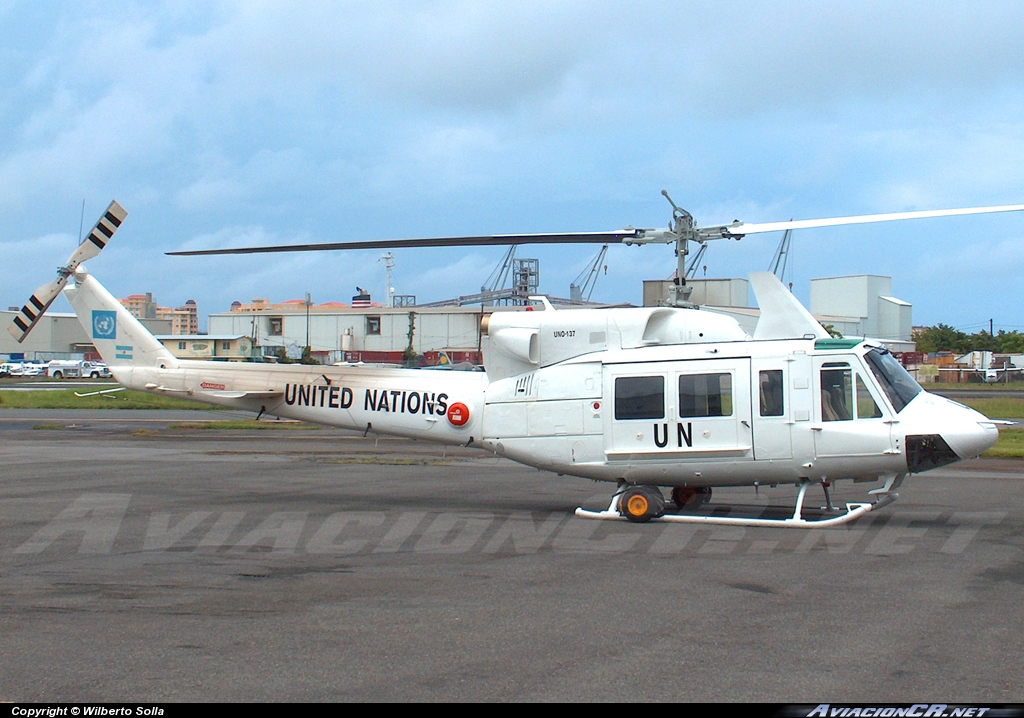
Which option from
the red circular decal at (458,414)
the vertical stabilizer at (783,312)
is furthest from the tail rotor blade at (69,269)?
the vertical stabilizer at (783,312)

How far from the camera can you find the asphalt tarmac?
578cm

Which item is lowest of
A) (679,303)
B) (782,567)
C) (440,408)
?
(782,567)

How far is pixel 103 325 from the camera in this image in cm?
1598

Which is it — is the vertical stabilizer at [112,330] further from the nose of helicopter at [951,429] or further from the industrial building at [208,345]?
the industrial building at [208,345]

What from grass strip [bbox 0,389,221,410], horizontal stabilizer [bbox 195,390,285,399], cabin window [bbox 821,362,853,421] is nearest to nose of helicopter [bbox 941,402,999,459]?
cabin window [bbox 821,362,853,421]

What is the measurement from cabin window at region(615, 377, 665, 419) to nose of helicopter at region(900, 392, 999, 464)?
2972 millimetres

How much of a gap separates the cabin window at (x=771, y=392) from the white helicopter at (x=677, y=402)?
0.04 feet

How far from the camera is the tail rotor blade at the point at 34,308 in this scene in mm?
14859

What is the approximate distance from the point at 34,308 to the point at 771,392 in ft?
37.0

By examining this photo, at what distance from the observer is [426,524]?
12.4 metres

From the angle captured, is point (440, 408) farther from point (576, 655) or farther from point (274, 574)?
point (576, 655)

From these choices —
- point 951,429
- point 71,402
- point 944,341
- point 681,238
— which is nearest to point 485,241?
point 681,238
